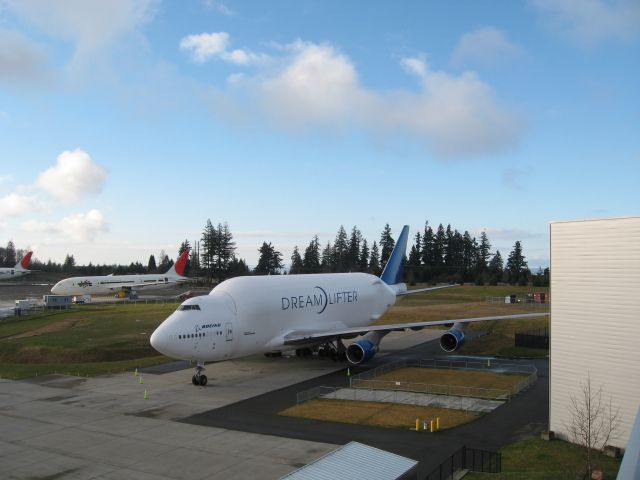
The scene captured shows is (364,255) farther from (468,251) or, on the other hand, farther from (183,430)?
(183,430)

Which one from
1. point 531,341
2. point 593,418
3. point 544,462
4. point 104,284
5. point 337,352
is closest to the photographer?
point 544,462

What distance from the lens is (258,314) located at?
30.5 meters

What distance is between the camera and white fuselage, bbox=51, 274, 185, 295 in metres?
92.4

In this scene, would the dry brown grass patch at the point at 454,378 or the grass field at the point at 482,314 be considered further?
the grass field at the point at 482,314

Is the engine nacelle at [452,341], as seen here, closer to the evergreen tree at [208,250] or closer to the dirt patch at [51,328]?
the dirt patch at [51,328]

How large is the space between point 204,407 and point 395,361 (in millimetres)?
15802

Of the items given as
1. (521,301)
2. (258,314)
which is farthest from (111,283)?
(258,314)

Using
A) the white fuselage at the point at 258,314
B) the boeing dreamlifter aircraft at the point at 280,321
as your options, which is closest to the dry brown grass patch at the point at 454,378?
the boeing dreamlifter aircraft at the point at 280,321

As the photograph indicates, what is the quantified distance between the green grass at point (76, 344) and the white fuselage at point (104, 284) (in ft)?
102

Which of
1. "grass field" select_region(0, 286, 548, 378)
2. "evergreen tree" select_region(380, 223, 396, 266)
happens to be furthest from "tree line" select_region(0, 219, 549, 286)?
"grass field" select_region(0, 286, 548, 378)

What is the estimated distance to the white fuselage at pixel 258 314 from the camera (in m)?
26.8

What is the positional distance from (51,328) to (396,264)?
1355 inches

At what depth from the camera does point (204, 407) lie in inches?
945

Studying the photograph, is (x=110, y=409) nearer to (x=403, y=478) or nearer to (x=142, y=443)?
(x=142, y=443)
